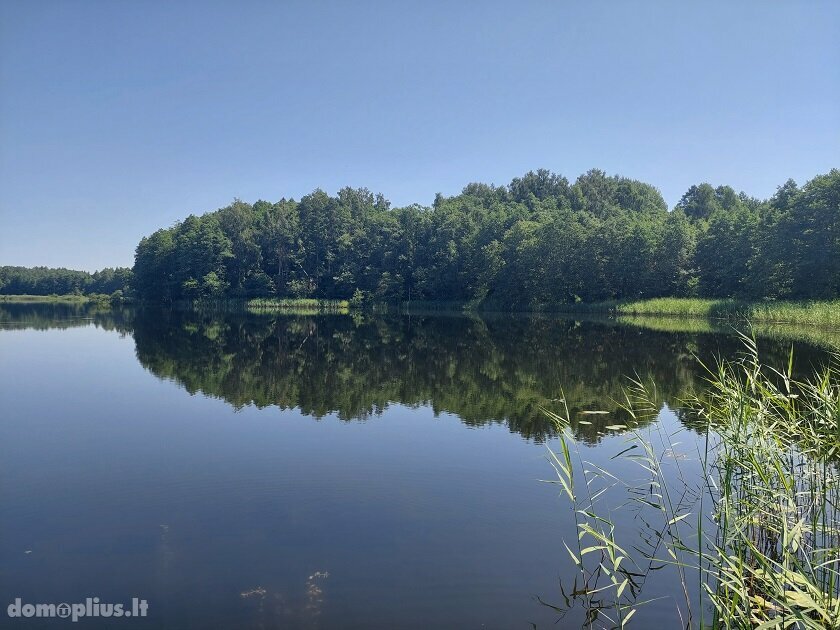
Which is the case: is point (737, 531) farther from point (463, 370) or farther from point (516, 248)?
point (516, 248)

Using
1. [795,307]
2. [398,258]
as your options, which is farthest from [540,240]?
[795,307]

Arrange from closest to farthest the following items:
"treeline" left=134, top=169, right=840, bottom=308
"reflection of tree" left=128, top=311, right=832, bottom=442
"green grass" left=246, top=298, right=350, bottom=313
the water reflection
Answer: the water reflection → "reflection of tree" left=128, top=311, right=832, bottom=442 → "treeline" left=134, top=169, right=840, bottom=308 → "green grass" left=246, top=298, right=350, bottom=313

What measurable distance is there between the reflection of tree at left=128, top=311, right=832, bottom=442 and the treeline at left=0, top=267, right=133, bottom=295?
134472 millimetres

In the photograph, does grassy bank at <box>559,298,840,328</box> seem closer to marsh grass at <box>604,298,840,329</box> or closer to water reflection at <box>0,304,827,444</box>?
marsh grass at <box>604,298,840,329</box>

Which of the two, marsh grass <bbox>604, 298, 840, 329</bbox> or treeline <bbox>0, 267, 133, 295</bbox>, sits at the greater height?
treeline <bbox>0, 267, 133, 295</bbox>

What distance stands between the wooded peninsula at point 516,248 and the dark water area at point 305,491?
3605cm

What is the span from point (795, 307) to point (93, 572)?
48.0 metres

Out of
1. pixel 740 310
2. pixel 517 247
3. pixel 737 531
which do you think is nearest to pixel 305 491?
pixel 737 531

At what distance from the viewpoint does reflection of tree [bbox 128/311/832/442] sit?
14781 mm

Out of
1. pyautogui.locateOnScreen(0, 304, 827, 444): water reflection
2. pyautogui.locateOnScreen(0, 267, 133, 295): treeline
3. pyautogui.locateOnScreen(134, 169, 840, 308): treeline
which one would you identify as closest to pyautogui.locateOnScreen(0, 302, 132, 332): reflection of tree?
pyautogui.locateOnScreen(0, 304, 827, 444): water reflection

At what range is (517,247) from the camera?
7262cm

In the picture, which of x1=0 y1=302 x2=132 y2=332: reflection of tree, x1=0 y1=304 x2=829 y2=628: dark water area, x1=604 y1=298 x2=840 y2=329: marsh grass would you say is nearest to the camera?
x1=0 y1=304 x2=829 y2=628: dark water area

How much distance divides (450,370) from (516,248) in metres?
54.5

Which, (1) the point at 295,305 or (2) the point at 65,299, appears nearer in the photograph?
(1) the point at 295,305
